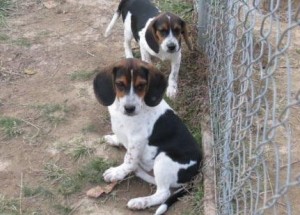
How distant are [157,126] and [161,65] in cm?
185

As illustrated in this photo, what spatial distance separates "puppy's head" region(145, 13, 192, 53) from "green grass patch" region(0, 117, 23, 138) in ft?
4.89

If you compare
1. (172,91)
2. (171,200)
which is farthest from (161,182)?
(172,91)

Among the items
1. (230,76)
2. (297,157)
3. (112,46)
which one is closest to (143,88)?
(230,76)

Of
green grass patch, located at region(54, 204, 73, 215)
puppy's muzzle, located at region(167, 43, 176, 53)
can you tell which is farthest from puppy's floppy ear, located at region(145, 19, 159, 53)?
green grass patch, located at region(54, 204, 73, 215)

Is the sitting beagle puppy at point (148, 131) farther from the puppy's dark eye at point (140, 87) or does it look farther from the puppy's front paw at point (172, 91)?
the puppy's front paw at point (172, 91)

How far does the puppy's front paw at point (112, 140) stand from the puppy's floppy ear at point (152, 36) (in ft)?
3.60

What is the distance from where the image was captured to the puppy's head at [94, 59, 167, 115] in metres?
3.64

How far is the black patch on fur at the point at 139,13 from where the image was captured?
17.4ft

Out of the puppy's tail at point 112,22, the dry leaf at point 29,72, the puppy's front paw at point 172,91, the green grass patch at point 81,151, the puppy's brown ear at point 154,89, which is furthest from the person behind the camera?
the puppy's tail at point 112,22

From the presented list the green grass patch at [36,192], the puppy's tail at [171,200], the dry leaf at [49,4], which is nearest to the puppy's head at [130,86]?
the puppy's tail at [171,200]

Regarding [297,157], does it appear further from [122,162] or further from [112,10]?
[112,10]

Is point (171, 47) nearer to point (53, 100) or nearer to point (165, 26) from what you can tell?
point (165, 26)

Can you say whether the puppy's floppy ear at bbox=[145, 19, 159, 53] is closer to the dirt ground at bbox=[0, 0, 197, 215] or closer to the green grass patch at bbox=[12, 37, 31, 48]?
the dirt ground at bbox=[0, 0, 197, 215]

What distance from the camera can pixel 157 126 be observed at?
384cm
